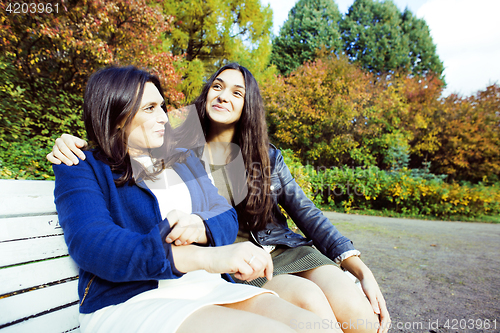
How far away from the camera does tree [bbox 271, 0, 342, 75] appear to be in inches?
730

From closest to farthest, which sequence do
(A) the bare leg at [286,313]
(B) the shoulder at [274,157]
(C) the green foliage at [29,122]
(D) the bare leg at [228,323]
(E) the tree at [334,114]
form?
(D) the bare leg at [228,323], (A) the bare leg at [286,313], (B) the shoulder at [274,157], (C) the green foliage at [29,122], (E) the tree at [334,114]

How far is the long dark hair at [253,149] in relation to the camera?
172 centimetres

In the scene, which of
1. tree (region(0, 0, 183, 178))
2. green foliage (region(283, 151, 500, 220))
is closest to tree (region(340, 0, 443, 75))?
green foliage (region(283, 151, 500, 220))

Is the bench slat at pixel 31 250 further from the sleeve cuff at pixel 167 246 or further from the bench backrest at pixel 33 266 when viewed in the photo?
the sleeve cuff at pixel 167 246

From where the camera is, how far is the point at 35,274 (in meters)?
1.06

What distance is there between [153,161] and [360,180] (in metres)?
8.09

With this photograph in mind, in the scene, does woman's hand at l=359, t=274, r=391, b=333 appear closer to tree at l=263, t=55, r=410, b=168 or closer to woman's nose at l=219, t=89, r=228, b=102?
woman's nose at l=219, t=89, r=228, b=102

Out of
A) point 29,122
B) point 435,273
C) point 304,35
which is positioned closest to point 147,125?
point 435,273

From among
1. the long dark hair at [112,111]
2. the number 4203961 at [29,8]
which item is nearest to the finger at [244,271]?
the long dark hair at [112,111]

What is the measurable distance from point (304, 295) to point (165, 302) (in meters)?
0.62

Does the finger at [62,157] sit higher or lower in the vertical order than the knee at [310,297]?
higher

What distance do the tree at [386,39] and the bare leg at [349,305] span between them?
2174 centimetres

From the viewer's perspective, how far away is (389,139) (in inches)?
505

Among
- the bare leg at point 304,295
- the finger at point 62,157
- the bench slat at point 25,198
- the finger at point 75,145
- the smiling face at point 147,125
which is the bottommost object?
the bare leg at point 304,295
